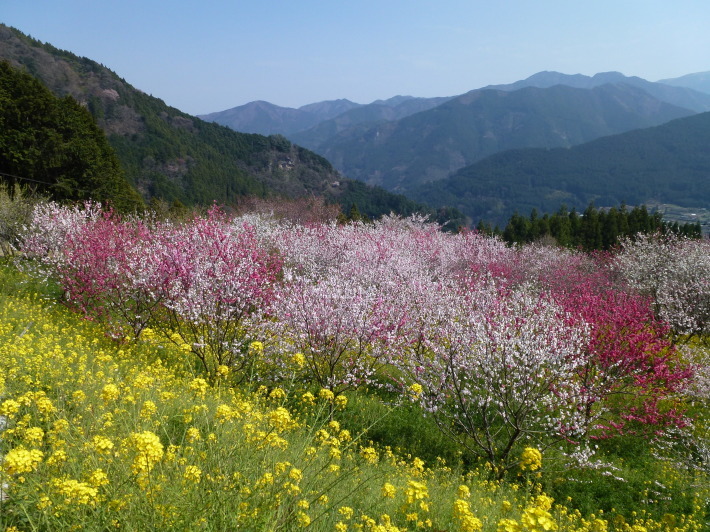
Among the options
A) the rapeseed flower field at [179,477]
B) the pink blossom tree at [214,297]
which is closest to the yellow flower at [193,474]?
the rapeseed flower field at [179,477]

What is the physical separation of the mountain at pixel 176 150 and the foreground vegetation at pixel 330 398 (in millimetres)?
87113

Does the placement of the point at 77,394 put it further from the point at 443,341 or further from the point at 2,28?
the point at 2,28

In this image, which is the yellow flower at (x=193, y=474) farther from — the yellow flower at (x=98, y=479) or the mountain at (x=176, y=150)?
the mountain at (x=176, y=150)

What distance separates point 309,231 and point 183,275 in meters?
17.7

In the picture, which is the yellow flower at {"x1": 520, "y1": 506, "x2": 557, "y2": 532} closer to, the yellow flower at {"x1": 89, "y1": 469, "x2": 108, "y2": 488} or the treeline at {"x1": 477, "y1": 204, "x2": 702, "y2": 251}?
the yellow flower at {"x1": 89, "y1": 469, "x2": 108, "y2": 488}

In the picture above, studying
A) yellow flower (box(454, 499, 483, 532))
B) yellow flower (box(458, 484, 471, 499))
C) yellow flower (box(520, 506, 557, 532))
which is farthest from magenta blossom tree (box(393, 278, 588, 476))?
yellow flower (box(520, 506, 557, 532))

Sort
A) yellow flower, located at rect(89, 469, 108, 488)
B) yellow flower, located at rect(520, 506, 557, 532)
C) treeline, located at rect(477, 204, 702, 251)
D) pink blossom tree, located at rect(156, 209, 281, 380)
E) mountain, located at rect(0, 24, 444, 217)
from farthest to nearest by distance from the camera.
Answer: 1. mountain, located at rect(0, 24, 444, 217)
2. treeline, located at rect(477, 204, 702, 251)
3. pink blossom tree, located at rect(156, 209, 281, 380)
4. yellow flower, located at rect(89, 469, 108, 488)
5. yellow flower, located at rect(520, 506, 557, 532)

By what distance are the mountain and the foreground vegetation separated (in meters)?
87.1

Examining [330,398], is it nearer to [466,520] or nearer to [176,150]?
[466,520]

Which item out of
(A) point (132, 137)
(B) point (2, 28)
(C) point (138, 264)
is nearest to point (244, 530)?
(C) point (138, 264)

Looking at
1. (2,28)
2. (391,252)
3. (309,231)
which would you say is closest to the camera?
(391,252)

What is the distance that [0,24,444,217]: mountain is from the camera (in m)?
113

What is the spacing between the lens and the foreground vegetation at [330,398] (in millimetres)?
4152

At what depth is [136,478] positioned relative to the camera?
3.51m
